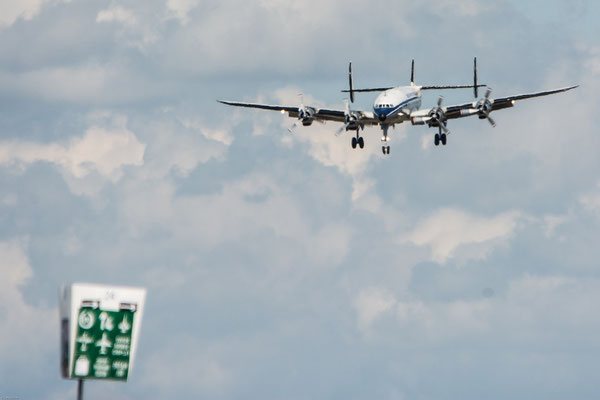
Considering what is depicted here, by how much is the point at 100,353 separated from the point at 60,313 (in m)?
3.54

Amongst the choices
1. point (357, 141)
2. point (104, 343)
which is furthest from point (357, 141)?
point (104, 343)

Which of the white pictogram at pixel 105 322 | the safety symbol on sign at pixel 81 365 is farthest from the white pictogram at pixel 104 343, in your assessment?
the safety symbol on sign at pixel 81 365

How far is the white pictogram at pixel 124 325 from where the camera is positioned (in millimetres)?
85562

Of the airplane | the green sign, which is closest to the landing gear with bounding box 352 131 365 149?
the airplane

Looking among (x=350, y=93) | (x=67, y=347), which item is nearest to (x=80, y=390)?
(x=67, y=347)

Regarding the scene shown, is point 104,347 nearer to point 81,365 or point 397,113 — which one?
point 81,365

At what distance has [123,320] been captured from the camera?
85625mm

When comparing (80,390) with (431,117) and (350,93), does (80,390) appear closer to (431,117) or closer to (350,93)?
(431,117)

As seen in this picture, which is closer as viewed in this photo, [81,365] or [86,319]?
[86,319]

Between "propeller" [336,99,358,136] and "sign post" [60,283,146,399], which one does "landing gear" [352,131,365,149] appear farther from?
"sign post" [60,283,146,399]

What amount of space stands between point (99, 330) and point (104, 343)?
91 centimetres

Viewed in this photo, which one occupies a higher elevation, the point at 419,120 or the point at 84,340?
the point at 419,120

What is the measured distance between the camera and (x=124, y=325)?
281 ft

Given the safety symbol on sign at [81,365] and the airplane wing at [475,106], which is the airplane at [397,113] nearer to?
the airplane wing at [475,106]
